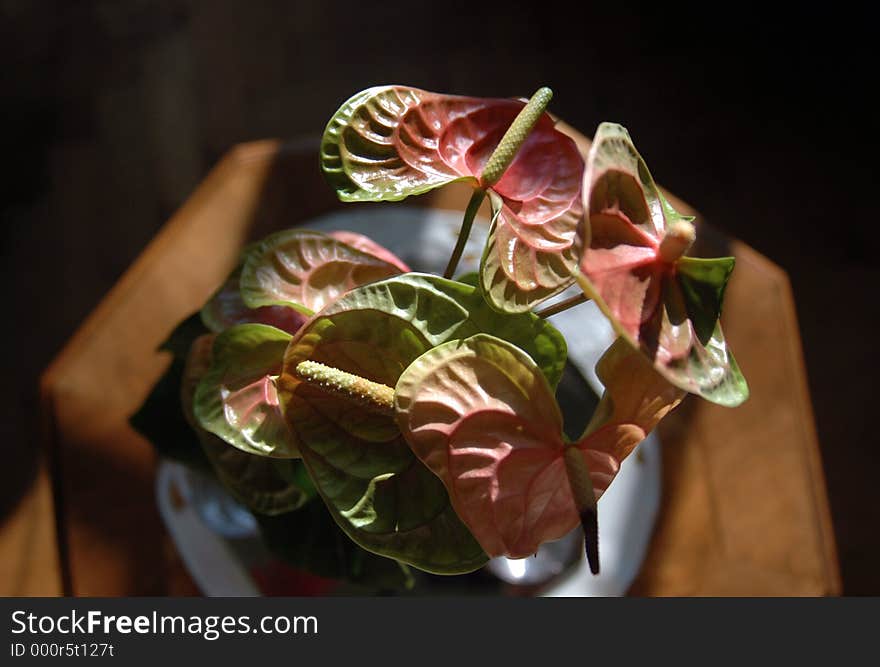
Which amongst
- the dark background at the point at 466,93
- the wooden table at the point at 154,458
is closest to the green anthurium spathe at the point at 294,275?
the wooden table at the point at 154,458

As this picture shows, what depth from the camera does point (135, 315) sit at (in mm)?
864

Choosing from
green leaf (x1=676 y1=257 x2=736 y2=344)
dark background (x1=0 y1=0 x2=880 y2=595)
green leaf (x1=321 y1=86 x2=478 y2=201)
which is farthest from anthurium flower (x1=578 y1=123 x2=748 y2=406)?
dark background (x1=0 y1=0 x2=880 y2=595)

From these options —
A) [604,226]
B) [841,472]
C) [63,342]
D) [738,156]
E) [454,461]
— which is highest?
[604,226]

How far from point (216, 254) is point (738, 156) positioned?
0.97m

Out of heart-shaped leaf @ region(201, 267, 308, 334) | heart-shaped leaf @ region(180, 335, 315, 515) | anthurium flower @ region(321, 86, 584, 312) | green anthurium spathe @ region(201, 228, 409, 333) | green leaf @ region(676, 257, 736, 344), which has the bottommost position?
heart-shaped leaf @ region(180, 335, 315, 515)

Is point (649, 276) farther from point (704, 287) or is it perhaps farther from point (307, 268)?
point (307, 268)

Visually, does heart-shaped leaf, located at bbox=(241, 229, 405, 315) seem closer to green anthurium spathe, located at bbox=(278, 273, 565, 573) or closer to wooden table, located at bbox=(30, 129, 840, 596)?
green anthurium spathe, located at bbox=(278, 273, 565, 573)

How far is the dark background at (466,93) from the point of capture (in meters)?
1.37

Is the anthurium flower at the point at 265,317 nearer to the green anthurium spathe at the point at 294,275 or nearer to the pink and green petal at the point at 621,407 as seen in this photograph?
the green anthurium spathe at the point at 294,275

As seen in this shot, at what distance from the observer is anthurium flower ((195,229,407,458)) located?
475 mm

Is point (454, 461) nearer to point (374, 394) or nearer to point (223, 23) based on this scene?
point (374, 394)

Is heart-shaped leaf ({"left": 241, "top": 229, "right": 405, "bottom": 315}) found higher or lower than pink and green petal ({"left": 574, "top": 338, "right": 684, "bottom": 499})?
higher

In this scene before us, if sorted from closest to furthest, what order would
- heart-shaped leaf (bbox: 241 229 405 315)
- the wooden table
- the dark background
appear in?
heart-shaped leaf (bbox: 241 229 405 315) → the wooden table → the dark background

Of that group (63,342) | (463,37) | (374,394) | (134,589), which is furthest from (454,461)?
(463,37)
